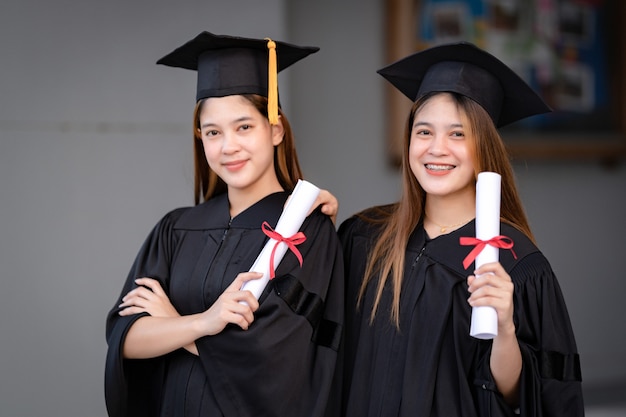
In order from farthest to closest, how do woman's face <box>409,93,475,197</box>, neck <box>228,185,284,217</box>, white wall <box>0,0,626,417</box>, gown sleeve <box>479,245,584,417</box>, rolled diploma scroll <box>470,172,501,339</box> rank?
white wall <box>0,0,626,417</box>
neck <box>228,185,284,217</box>
woman's face <box>409,93,475,197</box>
gown sleeve <box>479,245,584,417</box>
rolled diploma scroll <box>470,172,501,339</box>

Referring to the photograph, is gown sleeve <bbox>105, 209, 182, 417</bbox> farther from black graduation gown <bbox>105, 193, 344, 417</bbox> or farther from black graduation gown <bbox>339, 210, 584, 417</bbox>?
black graduation gown <bbox>339, 210, 584, 417</bbox>

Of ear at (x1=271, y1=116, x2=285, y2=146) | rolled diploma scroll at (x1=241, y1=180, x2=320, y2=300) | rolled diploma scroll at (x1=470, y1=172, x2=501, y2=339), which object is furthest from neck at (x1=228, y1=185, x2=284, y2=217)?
rolled diploma scroll at (x1=470, y1=172, x2=501, y2=339)

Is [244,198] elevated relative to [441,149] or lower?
lower

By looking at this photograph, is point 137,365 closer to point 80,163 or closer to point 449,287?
point 449,287

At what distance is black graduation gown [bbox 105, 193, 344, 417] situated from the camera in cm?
230

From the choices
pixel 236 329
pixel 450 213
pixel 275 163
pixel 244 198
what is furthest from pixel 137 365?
pixel 450 213

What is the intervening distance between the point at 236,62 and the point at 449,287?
2.89 ft

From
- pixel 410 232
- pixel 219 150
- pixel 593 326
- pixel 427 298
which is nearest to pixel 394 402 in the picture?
pixel 427 298

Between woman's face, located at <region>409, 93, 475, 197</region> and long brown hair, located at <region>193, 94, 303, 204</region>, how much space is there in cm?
41

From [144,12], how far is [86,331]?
1.39m

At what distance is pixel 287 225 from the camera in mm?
2289

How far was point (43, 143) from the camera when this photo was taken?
3.59m

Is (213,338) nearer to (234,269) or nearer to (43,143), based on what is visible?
(234,269)

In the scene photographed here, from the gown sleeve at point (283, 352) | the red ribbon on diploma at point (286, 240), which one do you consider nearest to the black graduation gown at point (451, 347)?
the gown sleeve at point (283, 352)
